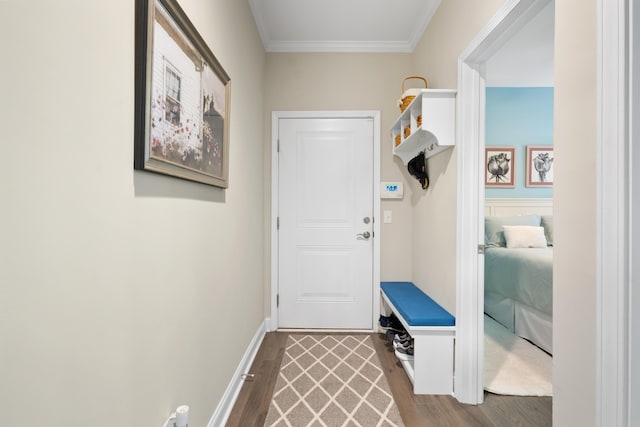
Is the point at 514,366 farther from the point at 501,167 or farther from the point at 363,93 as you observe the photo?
the point at 501,167

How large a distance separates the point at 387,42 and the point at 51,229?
2.87 metres

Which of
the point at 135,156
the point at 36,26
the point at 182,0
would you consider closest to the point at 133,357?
the point at 135,156

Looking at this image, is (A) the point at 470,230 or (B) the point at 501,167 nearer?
(A) the point at 470,230

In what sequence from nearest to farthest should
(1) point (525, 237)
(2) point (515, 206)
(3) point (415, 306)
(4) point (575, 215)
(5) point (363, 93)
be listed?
(4) point (575, 215)
(3) point (415, 306)
(5) point (363, 93)
(1) point (525, 237)
(2) point (515, 206)

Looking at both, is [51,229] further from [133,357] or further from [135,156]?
[133,357]

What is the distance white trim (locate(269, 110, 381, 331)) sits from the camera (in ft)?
Result: 8.86

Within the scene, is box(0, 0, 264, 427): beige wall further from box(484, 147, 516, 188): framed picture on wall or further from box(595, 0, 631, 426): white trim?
box(484, 147, 516, 188): framed picture on wall

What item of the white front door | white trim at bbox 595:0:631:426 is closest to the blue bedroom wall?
the white front door

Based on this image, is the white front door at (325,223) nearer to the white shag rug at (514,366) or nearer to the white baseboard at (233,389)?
the white baseboard at (233,389)

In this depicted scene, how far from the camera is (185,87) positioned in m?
1.10

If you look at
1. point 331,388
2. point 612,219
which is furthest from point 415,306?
point 612,219

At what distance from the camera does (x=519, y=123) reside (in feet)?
12.9

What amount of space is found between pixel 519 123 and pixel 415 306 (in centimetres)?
336

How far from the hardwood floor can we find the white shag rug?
0.25 feet
